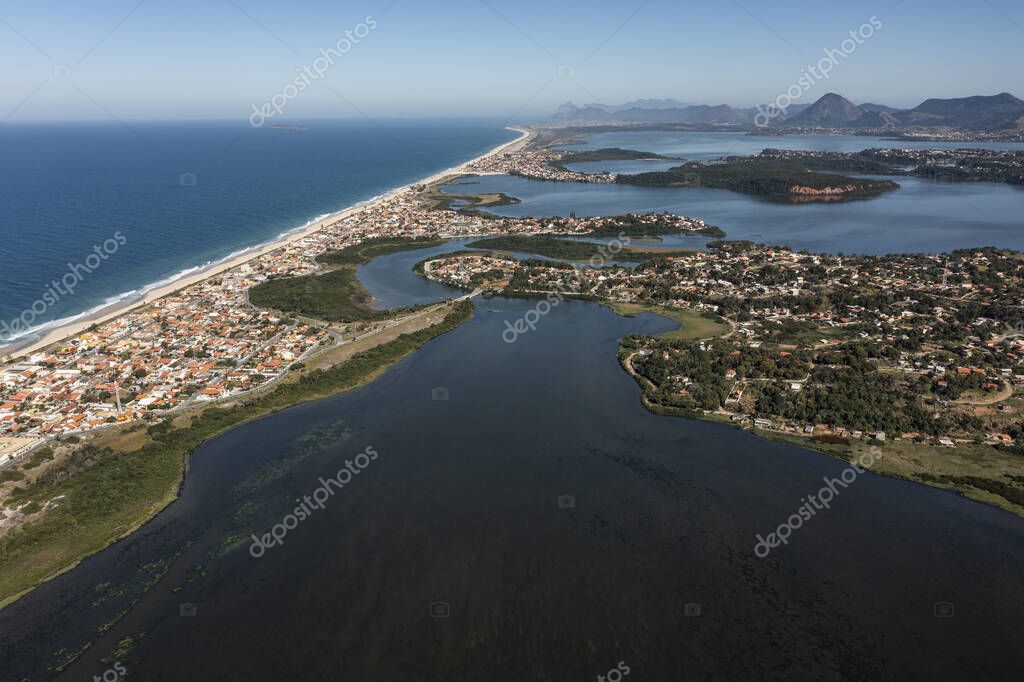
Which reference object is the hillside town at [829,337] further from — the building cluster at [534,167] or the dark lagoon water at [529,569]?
the building cluster at [534,167]

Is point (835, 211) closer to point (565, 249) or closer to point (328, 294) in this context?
point (565, 249)

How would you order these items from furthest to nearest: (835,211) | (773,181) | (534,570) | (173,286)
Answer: (773,181)
(835,211)
(173,286)
(534,570)

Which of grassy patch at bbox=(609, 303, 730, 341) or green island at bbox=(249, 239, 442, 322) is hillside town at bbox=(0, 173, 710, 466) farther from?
grassy patch at bbox=(609, 303, 730, 341)

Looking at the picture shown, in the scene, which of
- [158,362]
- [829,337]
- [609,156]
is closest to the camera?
[158,362]

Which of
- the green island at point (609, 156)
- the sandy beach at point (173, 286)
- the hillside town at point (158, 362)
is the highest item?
the green island at point (609, 156)

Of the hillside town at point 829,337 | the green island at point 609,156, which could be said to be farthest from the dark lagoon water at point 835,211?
the green island at point 609,156

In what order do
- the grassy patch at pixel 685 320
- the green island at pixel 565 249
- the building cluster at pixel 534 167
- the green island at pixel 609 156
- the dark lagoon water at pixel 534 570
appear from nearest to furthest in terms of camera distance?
the dark lagoon water at pixel 534 570 < the grassy patch at pixel 685 320 < the green island at pixel 565 249 < the building cluster at pixel 534 167 < the green island at pixel 609 156

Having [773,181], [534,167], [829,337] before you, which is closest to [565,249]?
[829,337]
